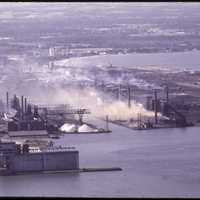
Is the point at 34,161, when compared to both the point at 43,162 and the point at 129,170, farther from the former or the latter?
the point at 129,170

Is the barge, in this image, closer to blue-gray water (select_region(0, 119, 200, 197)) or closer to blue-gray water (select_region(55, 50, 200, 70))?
blue-gray water (select_region(0, 119, 200, 197))

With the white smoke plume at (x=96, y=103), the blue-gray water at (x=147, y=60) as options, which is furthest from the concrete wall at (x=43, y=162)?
the blue-gray water at (x=147, y=60)

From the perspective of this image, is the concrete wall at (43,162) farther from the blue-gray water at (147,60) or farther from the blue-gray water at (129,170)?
the blue-gray water at (147,60)

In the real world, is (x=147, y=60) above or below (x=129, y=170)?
below

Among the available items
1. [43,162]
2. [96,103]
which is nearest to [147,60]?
[96,103]

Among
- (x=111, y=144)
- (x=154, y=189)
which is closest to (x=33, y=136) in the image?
(x=111, y=144)

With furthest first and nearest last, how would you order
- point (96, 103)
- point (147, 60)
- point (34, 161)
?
point (147, 60), point (96, 103), point (34, 161)
